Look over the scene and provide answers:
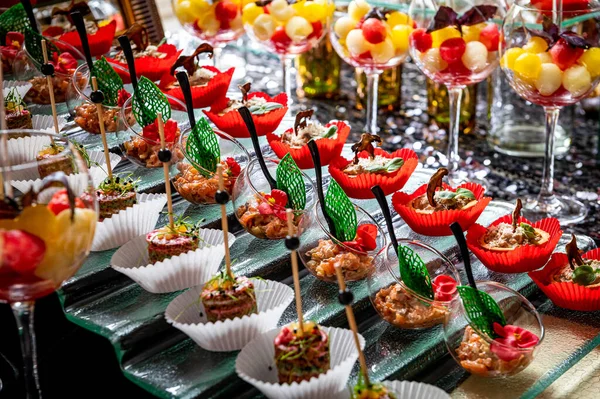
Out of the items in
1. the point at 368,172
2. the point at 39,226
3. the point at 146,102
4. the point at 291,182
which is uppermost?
the point at 39,226

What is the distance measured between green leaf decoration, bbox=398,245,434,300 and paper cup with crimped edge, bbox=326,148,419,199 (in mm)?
624

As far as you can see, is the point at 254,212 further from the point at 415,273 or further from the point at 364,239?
the point at 415,273

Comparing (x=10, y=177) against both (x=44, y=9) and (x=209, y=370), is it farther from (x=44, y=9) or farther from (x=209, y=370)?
(x=44, y=9)

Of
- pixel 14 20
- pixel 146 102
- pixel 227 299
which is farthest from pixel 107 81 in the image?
pixel 227 299

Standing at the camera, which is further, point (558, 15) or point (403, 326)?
point (558, 15)

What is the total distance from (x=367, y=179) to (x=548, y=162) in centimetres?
96

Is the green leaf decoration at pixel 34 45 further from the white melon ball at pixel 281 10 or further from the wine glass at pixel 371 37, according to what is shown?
the wine glass at pixel 371 37

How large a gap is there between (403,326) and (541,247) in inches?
20.0

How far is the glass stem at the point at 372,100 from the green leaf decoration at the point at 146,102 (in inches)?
48.4

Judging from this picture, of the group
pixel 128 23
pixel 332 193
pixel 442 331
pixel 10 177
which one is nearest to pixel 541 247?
pixel 442 331

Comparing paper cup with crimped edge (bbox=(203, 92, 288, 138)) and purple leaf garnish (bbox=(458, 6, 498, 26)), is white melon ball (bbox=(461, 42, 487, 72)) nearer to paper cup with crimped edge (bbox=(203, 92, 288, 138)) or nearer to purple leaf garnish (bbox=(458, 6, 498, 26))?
purple leaf garnish (bbox=(458, 6, 498, 26))

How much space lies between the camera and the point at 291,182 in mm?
2387

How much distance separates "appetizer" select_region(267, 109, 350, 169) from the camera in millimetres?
2852

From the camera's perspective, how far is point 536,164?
3691 mm
